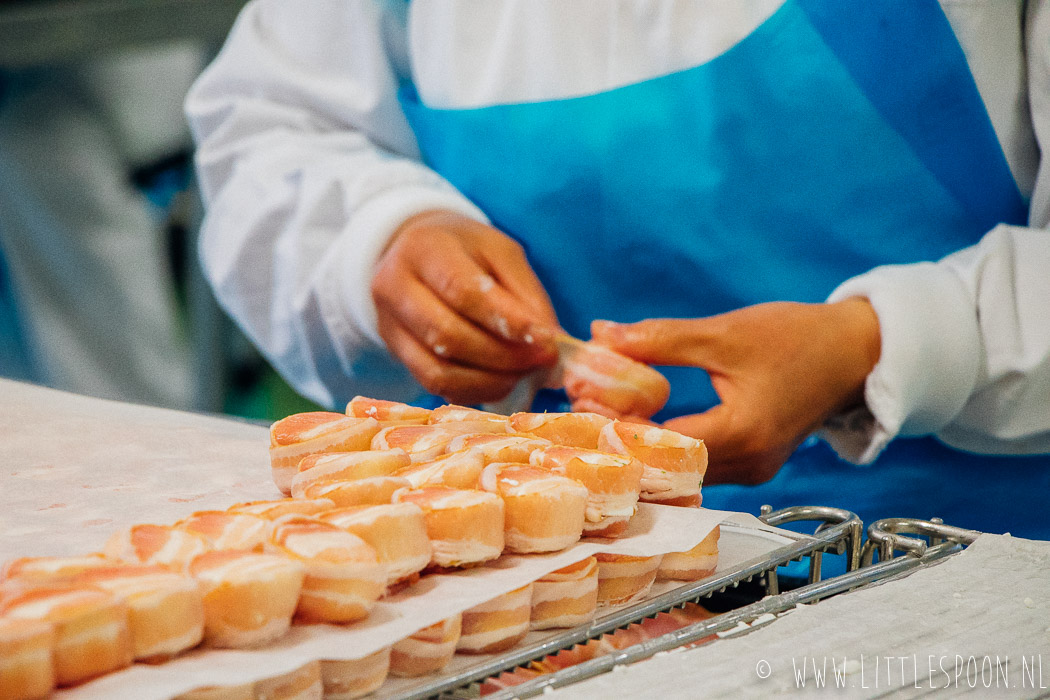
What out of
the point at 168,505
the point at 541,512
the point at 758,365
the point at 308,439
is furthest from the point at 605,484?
the point at 758,365

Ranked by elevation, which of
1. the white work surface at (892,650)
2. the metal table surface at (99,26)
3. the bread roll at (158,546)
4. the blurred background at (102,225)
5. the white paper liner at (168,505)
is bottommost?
the blurred background at (102,225)

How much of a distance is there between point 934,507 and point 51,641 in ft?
3.87

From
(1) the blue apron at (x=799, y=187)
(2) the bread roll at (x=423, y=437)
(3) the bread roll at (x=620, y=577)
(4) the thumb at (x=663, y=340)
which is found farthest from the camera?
(1) the blue apron at (x=799, y=187)

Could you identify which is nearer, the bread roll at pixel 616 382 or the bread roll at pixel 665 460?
the bread roll at pixel 665 460

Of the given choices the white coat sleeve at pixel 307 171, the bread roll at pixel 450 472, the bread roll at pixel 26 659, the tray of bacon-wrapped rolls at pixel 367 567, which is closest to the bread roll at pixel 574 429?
the tray of bacon-wrapped rolls at pixel 367 567

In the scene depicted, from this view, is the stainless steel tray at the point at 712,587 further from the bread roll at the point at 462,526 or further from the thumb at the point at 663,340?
the thumb at the point at 663,340

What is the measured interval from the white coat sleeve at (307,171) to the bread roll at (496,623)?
953 mm

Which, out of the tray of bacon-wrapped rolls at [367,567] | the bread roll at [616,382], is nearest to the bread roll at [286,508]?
the tray of bacon-wrapped rolls at [367,567]

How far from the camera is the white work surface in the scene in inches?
18.8

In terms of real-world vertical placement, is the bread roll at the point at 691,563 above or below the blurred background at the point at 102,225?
above

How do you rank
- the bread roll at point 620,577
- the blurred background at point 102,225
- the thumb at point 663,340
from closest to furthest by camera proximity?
the bread roll at point 620,577
the thumb at point 663,340
the blurred background at point 102,225

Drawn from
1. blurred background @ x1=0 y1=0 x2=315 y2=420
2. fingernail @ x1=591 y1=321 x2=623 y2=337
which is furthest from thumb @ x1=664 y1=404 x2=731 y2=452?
blurred background @ x1=0 y1=0 x2=315 y2=420

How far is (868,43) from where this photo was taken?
1240 millimetres

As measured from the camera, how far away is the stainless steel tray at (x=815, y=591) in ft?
1.57
